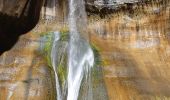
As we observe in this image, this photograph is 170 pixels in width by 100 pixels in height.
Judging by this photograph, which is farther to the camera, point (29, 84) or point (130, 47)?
point (130, 47)

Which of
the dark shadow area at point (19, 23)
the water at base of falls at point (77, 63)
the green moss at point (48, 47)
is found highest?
the dark shadow area at point (19, 23)

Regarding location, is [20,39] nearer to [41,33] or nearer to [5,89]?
[41,33]

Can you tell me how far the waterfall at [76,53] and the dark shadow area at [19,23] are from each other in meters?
0.71

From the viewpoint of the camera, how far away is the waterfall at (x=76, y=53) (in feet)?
21.5

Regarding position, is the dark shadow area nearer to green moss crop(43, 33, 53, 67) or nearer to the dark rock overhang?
green moss crop(43, 33, 53, 67)

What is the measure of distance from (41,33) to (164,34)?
7.91 ft

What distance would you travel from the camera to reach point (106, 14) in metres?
8.53

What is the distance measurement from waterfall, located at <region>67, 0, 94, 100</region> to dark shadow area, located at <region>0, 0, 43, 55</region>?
2.34 ft

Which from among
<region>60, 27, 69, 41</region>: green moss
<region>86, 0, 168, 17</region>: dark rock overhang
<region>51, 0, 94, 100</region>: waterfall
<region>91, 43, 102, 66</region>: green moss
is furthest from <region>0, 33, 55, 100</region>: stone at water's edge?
<region>86, 0, 168, 17</region>: dark rock overhang

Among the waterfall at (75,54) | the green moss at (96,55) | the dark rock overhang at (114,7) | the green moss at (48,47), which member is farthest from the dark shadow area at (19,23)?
the green moss at (96,55)

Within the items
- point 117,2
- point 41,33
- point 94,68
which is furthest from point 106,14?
point 94,68

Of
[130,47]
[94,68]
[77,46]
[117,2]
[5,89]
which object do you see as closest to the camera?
[5,89]

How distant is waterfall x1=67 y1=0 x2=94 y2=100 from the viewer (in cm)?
656

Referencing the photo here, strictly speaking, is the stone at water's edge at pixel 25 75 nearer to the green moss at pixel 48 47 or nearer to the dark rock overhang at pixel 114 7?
the green moss at pixel 48 47
